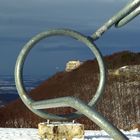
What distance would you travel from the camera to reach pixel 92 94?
909 inches

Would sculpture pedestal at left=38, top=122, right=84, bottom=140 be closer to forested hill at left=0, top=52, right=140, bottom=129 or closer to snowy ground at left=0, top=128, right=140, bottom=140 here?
snowy ground at left=0, top=128, right=140, bottom=140

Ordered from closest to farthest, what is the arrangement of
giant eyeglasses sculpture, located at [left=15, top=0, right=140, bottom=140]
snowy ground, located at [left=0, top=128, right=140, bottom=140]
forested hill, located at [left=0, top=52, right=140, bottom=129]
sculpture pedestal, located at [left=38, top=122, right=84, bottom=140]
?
giant eyeglasses sculpture, located at [left=15, top=0, right=140, bottom=140] < sculpture pedestal, located at [left=38, top=122, right=84, bottom=140] < snowy ground, located at [left=0, top=128, right=140, bottom=140] < forested hill, located at [left=0, top=52, right=140, bottom=129]

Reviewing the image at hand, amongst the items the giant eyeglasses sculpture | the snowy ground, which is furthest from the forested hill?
the giant eyeglasses sculpture

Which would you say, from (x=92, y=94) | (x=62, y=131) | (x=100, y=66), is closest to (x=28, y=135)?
(x=62, y=131)

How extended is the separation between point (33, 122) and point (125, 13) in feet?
61.7

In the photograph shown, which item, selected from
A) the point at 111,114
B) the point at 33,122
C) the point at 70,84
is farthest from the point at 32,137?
the point at 70,84

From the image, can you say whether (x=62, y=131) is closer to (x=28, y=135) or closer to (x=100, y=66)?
(x=28, y=135)

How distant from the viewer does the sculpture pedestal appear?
34.5ft

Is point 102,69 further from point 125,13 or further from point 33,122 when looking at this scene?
point 33,122

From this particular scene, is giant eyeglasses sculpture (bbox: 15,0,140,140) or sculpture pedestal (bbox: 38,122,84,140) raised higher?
sculpture pedestal (bbox: 38,122,84,140)

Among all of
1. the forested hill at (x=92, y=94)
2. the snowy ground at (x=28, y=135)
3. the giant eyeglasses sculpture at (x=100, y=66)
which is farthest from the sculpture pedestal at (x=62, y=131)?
the giant eyeglasses sculpture at (x=100, y=66)

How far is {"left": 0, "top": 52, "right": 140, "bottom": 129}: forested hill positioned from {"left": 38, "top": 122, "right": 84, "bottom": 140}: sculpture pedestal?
7.82m

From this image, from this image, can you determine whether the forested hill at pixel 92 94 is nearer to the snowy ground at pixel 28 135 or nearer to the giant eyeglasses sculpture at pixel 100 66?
the snowy ground at pixel 28 135

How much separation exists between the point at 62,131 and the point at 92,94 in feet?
41.3
